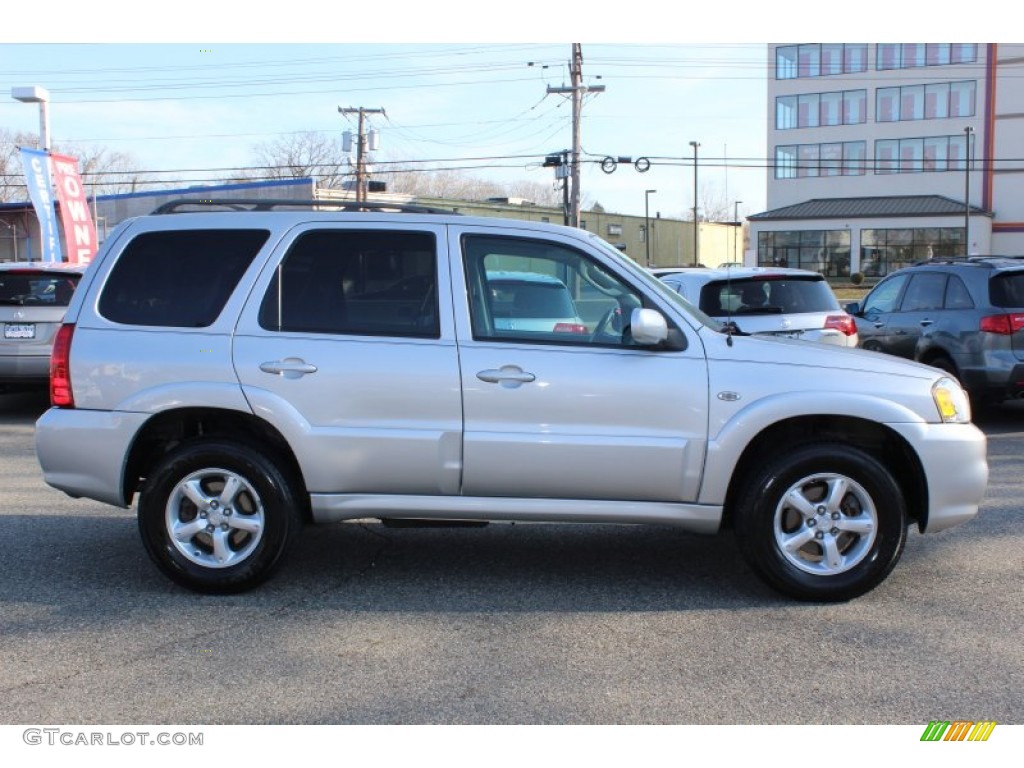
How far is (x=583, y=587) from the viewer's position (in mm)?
5344

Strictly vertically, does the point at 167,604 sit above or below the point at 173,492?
below

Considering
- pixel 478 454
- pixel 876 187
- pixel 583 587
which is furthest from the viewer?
pixel 876 187

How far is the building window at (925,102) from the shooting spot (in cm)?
6106

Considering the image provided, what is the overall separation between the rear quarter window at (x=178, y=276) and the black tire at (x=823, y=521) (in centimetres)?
287

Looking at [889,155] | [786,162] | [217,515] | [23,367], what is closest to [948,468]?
[217,515]

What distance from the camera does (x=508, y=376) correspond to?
4.95m

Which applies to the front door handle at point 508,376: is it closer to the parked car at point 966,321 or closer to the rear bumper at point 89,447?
the rear bumper at point 89,447

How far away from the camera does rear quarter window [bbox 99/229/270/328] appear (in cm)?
520

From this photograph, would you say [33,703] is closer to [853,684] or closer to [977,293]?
[853,684]

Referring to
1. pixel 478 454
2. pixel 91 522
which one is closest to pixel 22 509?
pixel 91 522

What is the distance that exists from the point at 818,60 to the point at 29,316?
205ft

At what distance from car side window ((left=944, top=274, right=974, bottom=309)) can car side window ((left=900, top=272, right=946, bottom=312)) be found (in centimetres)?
10

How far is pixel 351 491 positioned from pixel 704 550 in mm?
2257

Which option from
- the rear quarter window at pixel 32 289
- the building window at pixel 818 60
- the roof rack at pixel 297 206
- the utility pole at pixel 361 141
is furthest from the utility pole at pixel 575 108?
the building window at pixel 818 60
